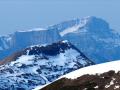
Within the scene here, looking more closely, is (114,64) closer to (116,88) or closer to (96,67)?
(96,67)

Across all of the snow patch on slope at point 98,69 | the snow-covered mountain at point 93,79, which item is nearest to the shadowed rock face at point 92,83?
the snow-covered mountain at point 93,79

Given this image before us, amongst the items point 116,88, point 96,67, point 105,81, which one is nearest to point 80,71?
point 96,67

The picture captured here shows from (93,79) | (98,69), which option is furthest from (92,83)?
(98,69)

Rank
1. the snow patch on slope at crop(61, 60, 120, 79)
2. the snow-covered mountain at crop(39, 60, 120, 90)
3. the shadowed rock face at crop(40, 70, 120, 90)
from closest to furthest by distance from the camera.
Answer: the shadowed rock face at crop(40, 70, 120, 90)
the snow-covered mountain at crop(39, 60, 120, 90)
the snow patch on slope at crop(61, 60, 120, 79)

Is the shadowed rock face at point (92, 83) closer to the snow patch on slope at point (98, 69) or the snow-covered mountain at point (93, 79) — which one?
the snow-covered mountain at point (93, 79)

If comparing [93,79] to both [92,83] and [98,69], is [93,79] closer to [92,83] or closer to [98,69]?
[92,83]

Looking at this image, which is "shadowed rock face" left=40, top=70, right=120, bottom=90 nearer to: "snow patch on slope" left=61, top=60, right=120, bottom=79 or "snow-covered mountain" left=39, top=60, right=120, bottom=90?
"snow-covered mountain" left=39, top=60, right=120, bottom=90

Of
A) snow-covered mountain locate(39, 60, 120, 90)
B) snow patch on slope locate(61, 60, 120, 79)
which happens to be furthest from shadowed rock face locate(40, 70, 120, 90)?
snow patch on slope locate(61, 60, 120, 79)

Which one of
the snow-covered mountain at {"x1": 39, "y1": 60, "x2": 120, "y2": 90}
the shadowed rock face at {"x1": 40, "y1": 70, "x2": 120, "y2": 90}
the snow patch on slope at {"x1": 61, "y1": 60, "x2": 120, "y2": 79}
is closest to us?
the shadowed rock face at {"x1": 40, "y1": 70, "x2": 120, "y2": 90}
